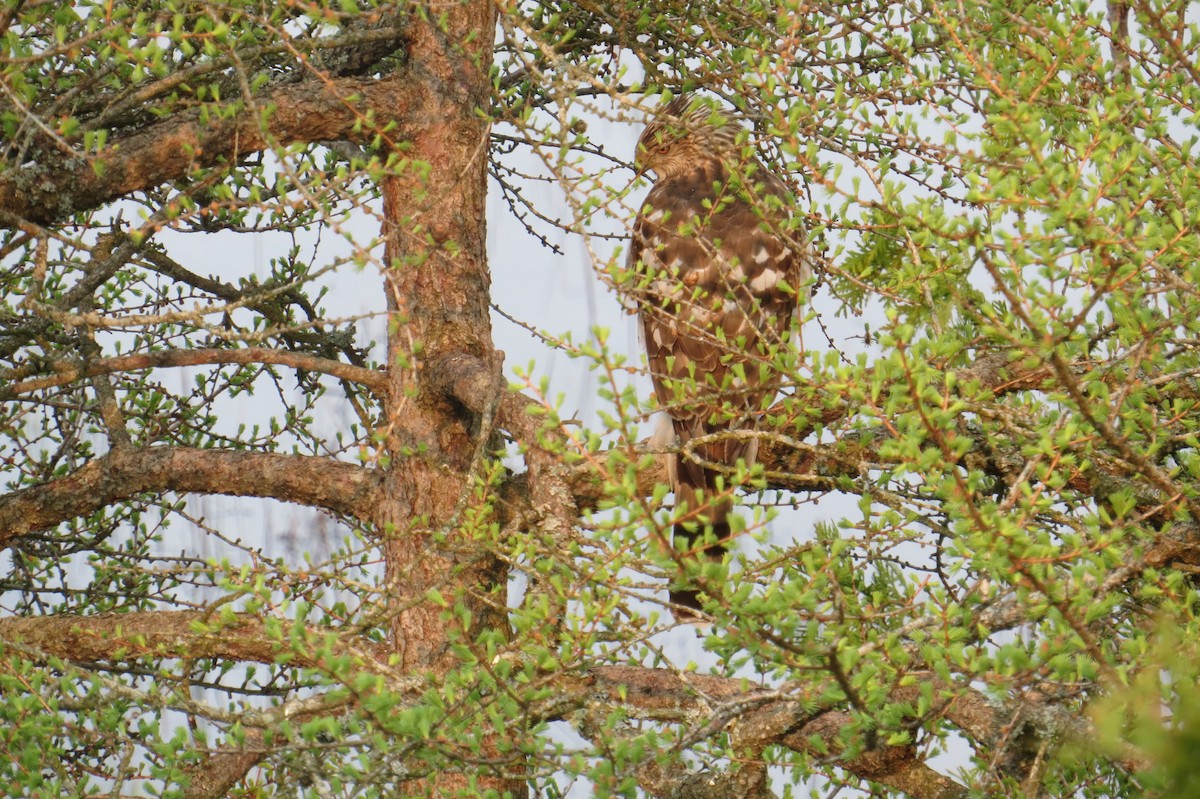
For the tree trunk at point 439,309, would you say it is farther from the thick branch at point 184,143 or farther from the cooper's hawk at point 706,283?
the cooper's hawk at point 706,283

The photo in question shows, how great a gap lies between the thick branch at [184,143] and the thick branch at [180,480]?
895 millimetres

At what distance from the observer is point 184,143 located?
11.4ft

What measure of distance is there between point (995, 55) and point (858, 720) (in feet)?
5.78

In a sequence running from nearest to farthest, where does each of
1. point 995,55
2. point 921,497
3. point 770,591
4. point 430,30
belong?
point 770,591, point 995,55, point 921,497, point 430,30

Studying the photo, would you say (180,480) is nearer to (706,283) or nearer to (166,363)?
(166,363)

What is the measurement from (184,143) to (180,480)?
51.4 inches

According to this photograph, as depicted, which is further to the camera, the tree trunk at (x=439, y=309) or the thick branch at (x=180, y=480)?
the thick branch at (x=180, y=480)

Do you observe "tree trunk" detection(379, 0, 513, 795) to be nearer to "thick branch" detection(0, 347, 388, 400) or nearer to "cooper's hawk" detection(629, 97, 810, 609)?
"thick branch" detection(0, 347, 388, 400)

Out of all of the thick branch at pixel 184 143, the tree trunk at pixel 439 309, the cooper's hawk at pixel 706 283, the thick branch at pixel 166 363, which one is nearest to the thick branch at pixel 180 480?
the tree trunk at pixel 439 309

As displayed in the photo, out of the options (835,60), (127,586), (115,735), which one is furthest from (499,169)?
(115,735)

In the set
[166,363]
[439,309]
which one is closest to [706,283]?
[439,309]

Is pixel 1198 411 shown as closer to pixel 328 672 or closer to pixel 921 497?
pixel 921 497

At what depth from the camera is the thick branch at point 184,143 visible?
3633mm

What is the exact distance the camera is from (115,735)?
2721 millimetres
